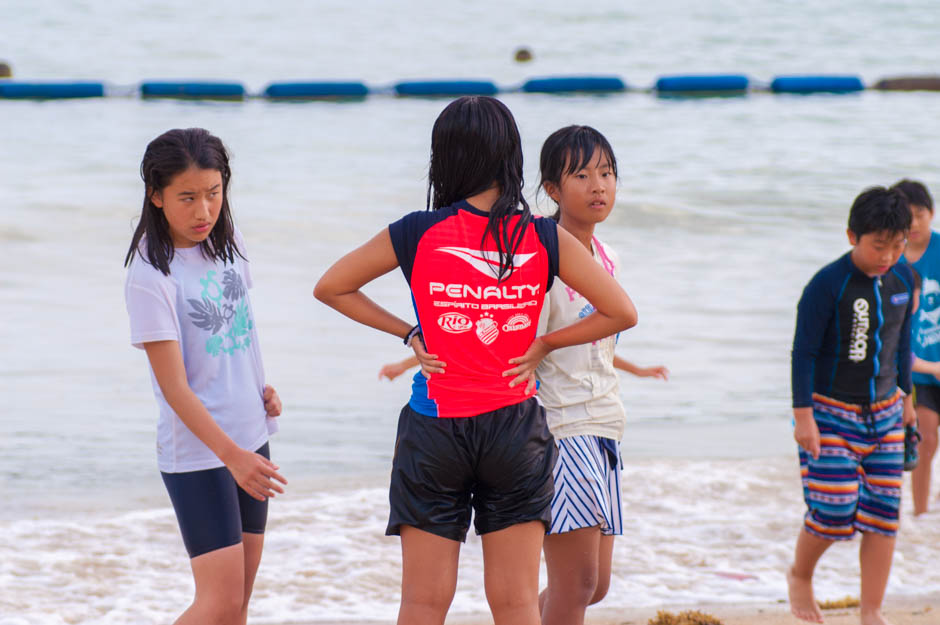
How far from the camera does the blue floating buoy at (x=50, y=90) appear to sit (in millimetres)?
23844

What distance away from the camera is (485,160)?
8.45 ft

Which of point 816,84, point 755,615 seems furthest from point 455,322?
point 816,84

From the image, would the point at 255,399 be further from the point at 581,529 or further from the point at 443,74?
the point at 443,74

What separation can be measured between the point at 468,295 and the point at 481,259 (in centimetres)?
9

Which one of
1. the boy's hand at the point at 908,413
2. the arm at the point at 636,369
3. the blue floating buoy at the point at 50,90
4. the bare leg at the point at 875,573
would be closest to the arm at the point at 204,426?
the arm at the point at 636,369

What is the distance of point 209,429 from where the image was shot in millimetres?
2707

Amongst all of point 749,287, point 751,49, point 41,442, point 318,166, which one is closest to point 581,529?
point 41,442

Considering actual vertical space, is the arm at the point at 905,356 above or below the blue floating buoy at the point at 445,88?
below

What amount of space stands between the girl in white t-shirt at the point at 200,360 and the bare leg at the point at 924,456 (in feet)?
10.8

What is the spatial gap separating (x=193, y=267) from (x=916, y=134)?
64.7 feet

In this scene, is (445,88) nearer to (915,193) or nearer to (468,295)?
(915,193)

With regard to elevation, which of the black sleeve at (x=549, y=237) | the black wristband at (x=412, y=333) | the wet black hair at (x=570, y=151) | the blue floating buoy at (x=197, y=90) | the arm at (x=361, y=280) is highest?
the blue floating buoy at (x=197, y=90)

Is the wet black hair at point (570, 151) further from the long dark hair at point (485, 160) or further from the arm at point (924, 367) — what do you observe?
the arm at point (924, 367)

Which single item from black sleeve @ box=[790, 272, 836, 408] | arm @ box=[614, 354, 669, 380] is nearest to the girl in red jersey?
arm @ box=[614, 354, 669, 380]
